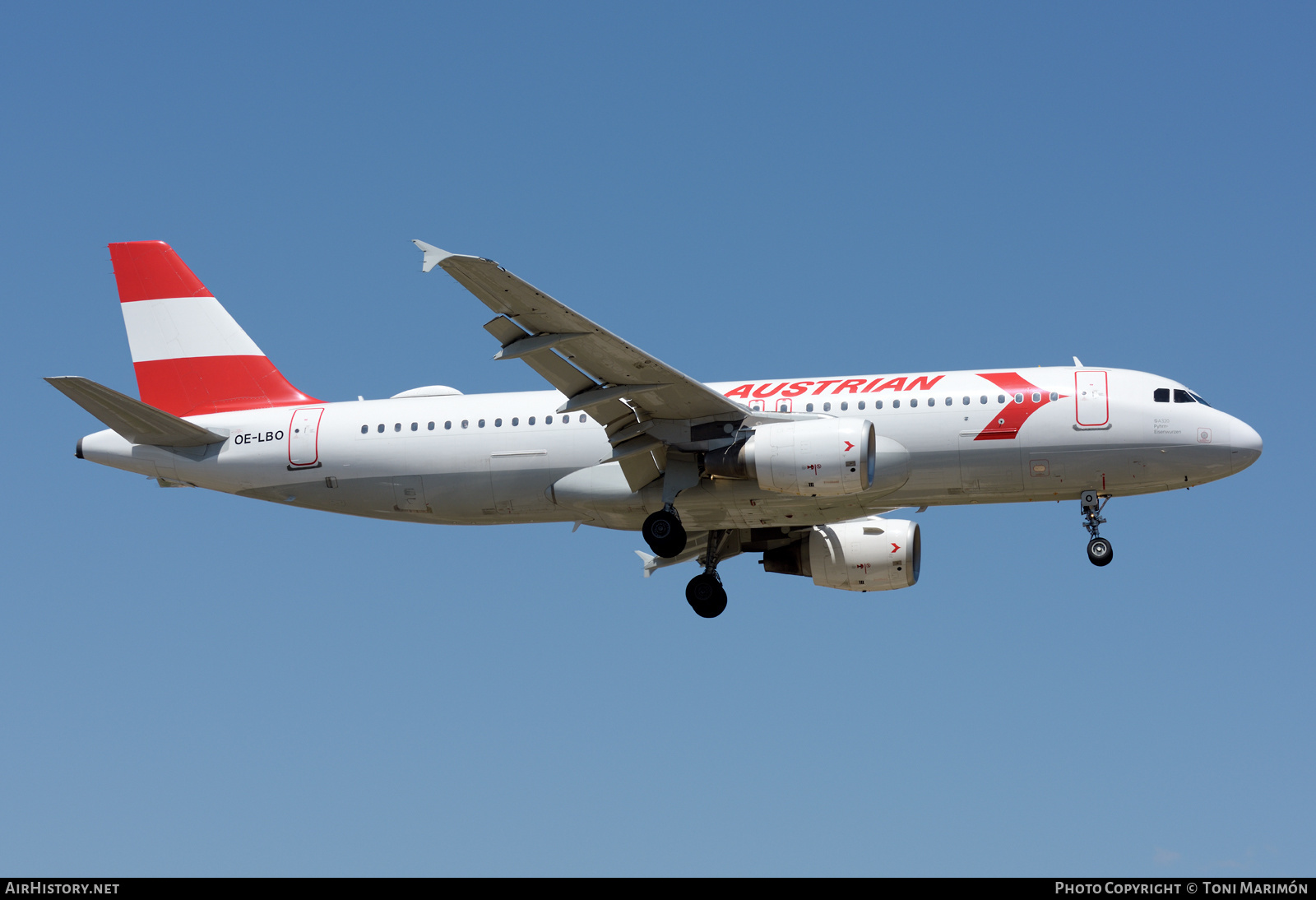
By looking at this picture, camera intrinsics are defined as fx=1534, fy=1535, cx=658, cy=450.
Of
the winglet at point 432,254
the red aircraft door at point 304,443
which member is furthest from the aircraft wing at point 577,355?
the red aircraft door at point 304,443

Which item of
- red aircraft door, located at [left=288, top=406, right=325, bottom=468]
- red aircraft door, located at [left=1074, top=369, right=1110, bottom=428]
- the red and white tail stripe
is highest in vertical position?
the red and white tail stripe

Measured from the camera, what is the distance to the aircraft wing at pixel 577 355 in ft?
87.5

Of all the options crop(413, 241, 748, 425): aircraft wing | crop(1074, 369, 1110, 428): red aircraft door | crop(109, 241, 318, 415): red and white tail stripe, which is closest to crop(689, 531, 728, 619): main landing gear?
crop(413, 241, 748, 425): aircraft wing

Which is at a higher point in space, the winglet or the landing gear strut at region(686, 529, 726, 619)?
the winglet

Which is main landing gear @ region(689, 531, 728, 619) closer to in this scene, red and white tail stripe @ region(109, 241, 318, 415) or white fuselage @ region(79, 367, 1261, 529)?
white fuselage @ region(79, 367, 1261, 529)

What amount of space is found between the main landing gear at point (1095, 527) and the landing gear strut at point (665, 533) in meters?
8.36

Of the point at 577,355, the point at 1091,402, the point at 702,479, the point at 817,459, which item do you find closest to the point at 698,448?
the point at 702,479

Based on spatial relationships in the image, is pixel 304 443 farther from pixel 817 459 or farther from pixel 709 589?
pixel 817 459

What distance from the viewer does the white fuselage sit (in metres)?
31.2

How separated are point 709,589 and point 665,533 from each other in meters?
3.69

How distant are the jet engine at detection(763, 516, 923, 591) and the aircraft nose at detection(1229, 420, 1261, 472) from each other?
7521mm

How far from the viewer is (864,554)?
35.7m

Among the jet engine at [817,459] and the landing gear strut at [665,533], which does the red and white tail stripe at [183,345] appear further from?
the jet engine at [817,459]
